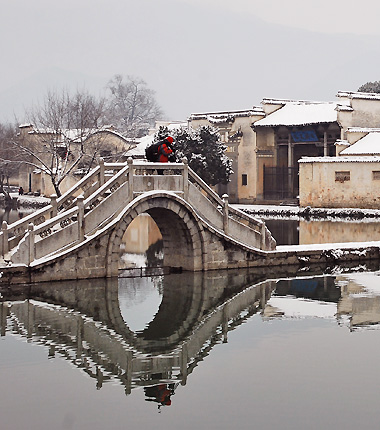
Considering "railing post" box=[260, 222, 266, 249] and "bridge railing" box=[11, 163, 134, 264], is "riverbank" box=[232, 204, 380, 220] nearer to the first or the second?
"railing post" box=[260, 222, 266, 249]

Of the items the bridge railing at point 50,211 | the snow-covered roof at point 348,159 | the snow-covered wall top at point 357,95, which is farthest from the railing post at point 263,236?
the snow-covered wall top at point 357,95

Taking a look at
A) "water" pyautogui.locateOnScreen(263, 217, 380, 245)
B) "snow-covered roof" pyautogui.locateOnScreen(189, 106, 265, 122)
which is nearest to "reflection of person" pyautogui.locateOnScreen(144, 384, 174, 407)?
"water" pyautogui.locateOnScreen(263, 217, 380, 245)

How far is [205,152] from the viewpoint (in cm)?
4994

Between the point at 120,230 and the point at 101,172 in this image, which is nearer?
the point at 120,230

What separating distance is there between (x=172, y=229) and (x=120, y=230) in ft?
7.90

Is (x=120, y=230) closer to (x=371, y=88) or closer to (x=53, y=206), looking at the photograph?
(x=53, y=206)

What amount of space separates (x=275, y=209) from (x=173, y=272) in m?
24.7

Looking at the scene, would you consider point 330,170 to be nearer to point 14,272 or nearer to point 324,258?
point 324,258

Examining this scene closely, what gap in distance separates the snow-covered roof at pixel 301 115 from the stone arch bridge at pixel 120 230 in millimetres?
29232

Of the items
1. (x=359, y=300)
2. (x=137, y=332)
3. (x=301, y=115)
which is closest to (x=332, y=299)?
A: (x=359, y=300)

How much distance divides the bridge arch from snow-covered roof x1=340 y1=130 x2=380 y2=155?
24008 mm

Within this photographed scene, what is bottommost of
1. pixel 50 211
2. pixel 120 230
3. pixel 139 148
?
pixel 120 230

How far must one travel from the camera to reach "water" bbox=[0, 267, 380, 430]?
1109 centimetres

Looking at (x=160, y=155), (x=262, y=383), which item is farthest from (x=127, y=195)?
(x=262, y=383)
